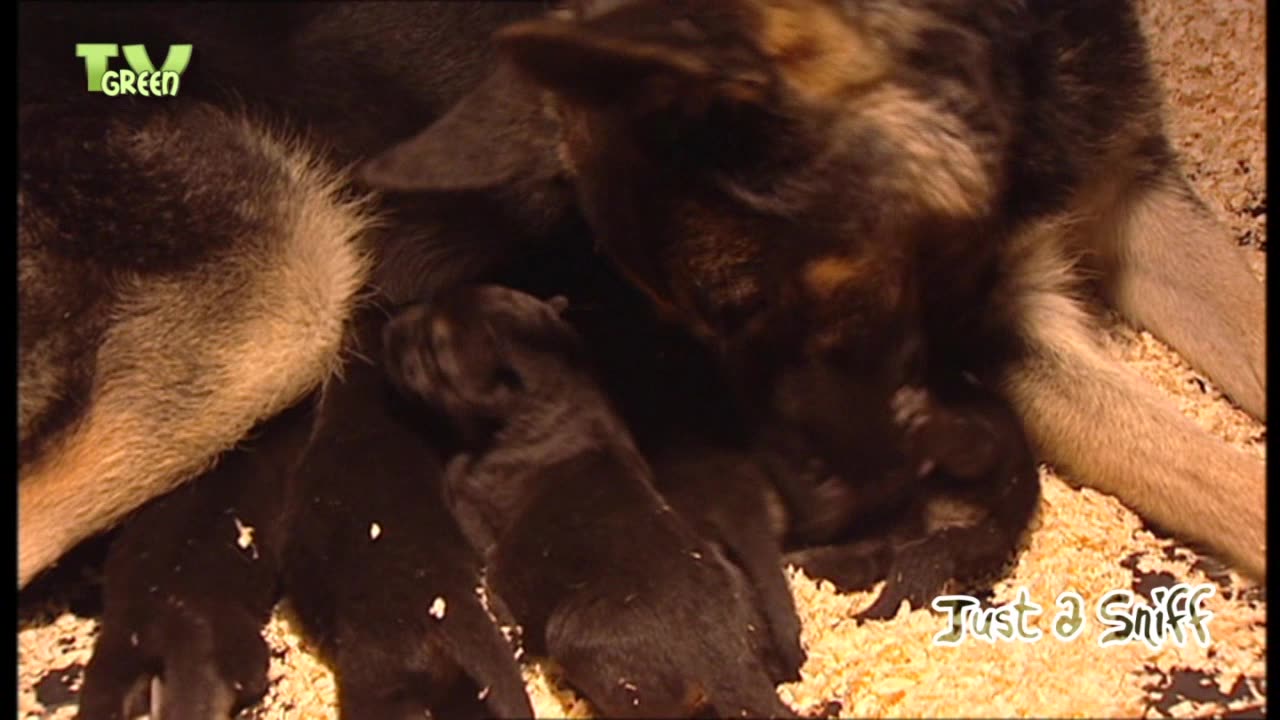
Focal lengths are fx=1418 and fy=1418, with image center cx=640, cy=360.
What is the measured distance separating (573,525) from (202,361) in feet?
1.63

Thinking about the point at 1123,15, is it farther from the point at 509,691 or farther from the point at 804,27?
the point at 509,691

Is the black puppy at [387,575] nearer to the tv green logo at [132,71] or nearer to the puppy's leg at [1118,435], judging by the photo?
the tv green logo at [132,71]

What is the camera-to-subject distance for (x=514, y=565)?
1270 millimetres

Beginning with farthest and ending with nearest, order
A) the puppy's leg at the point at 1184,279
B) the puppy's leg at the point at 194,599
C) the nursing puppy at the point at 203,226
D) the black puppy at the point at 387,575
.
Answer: the puppy's leg at the point at 1184,279 → the nursing puppy at the point at 203,226 → the puppy's leg at the point at 194,599 → the black puppy at the point at 387,575

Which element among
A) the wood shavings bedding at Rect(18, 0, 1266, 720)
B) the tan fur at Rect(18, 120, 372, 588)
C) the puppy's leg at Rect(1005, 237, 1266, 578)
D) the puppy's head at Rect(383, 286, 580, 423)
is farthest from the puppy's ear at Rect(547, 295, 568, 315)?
the puppy's leg at Rect(1005, 237, 1266, 578)

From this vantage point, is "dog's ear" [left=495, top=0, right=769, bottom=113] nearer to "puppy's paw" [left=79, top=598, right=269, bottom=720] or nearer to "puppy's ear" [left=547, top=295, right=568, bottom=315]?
"puppy's ear" [left=547, top=295, right=568, bottom=315]

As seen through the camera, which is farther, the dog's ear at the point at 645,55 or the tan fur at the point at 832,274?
the tan fur at the point at 832,274

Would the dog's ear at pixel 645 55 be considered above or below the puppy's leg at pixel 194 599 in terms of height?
above

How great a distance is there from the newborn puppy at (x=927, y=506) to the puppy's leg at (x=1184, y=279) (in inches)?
16.2

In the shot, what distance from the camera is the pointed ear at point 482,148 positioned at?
129cm

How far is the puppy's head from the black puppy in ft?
0.18

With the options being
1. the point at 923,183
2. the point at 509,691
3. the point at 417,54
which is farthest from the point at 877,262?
the point at 417,54

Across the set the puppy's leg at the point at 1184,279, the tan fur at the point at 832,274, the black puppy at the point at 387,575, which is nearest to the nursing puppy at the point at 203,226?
the black puppy at the point at 387,575

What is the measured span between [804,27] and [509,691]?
0.61 m
